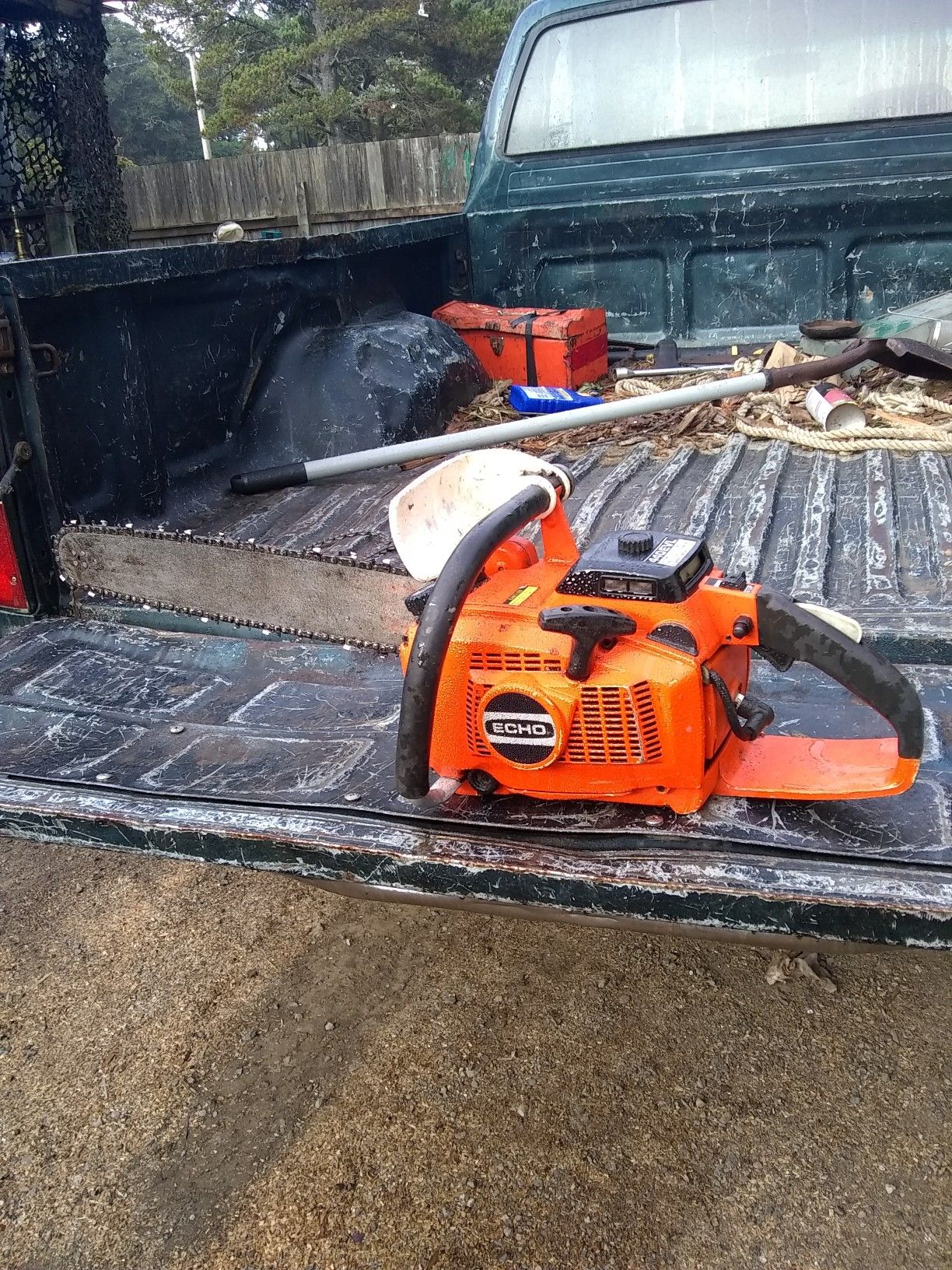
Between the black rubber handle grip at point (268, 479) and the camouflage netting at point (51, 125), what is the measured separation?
1045 cm

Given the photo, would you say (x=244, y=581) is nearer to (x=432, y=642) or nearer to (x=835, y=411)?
(x=432, y=642)

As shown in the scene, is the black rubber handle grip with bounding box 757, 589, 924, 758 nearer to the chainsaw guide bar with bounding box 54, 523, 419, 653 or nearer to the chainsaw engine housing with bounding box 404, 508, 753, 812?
the chainsaw engine housing with bounding box 404, 508, 753, 812

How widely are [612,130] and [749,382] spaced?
4.35 ft

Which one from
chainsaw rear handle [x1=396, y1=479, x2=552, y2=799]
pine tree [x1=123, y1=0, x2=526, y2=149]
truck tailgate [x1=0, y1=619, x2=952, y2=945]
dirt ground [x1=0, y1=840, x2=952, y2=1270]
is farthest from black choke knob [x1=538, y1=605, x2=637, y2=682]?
pine tree [x1=123, y1=0, x2=526, y2=149]

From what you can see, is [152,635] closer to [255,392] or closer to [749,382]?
[255,392]

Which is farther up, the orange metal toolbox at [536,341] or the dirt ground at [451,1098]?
the orange metal toolbox at [536,341]

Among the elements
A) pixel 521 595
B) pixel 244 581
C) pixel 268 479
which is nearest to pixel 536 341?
pixel 268 479

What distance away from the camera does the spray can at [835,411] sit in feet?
10.8

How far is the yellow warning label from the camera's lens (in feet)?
5.12

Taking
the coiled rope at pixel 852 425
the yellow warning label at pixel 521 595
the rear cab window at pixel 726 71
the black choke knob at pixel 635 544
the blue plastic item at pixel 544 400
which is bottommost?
the coiled rope at pixel 852 425

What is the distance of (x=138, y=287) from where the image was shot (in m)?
2.61

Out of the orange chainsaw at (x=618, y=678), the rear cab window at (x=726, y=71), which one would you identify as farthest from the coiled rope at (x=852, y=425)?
the orange chainsaw at (x=618, y=678)

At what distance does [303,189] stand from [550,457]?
14.2 metres

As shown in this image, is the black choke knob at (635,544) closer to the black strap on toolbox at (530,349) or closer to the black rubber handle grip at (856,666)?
the black rubber handle grip at (856,666)
